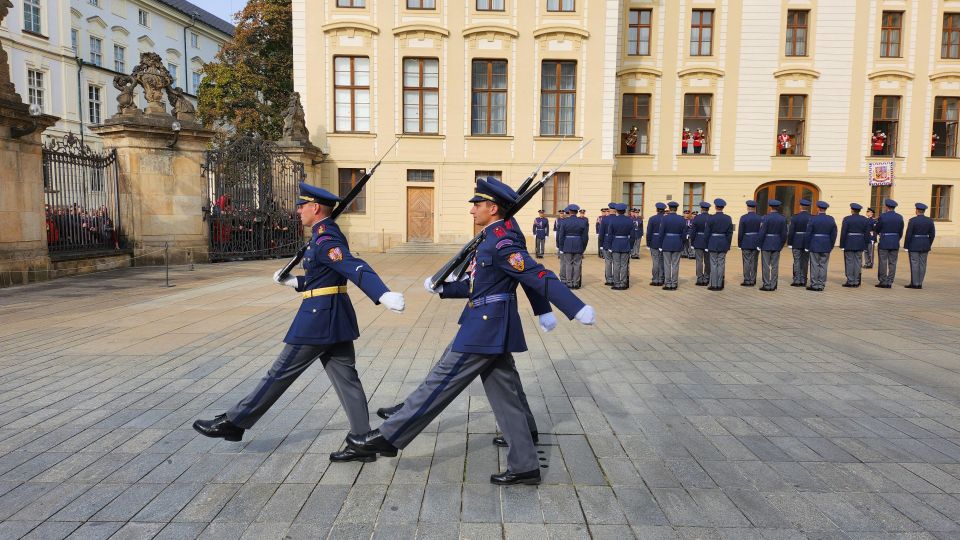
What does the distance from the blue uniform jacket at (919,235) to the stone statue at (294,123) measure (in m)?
18.1

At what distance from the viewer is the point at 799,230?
13648 mm

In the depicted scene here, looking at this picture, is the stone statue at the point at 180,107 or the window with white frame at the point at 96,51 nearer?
the stone statue at the point at 180,107

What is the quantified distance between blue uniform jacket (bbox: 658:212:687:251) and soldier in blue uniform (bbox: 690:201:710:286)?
63cm

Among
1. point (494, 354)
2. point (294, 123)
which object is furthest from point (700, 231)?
point (294, 123)

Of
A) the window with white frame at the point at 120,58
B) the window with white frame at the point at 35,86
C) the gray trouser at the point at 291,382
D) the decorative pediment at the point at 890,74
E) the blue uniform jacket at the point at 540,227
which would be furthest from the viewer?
the window with white frame at the point at 120,58

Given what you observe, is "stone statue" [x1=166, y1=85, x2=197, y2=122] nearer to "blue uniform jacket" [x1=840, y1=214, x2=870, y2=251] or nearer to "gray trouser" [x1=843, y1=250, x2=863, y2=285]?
"blue uniform jacket" [x1=840, y1=214, x2=870, y2=251]

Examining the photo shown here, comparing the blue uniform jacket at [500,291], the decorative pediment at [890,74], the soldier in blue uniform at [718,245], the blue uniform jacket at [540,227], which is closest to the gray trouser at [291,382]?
the blue uniform jacket at [500,291]

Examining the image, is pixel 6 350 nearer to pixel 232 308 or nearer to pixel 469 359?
pixel 232 308

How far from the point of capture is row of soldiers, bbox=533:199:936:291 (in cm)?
1298

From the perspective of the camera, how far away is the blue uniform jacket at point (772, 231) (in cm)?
1315

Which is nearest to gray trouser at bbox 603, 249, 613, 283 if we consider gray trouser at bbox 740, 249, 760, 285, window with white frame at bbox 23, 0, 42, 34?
gray trouser at bbox 740, 249, 760, 285

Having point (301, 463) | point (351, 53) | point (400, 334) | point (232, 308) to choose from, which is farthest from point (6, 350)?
point (351, 53)

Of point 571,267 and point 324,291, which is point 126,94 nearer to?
point 571,267

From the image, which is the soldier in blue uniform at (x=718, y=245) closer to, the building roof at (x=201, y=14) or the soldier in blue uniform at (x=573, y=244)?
the soldier in blue uniform at (x=573, y=244)
